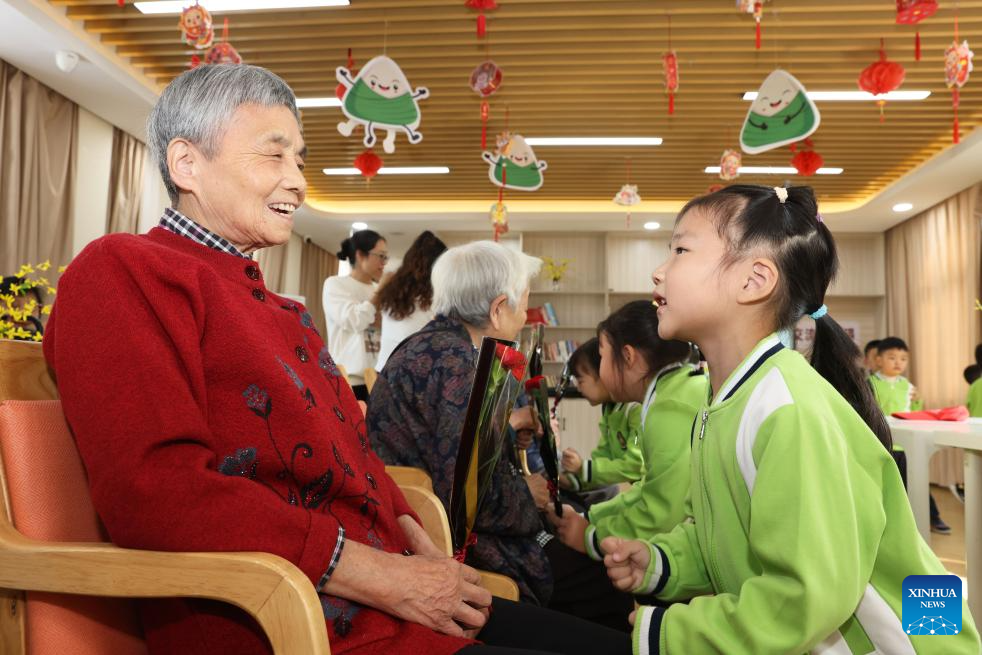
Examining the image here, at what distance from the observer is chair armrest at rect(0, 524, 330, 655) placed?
2.45ft

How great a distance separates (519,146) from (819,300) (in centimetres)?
461

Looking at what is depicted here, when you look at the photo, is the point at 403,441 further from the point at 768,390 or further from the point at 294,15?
the point at 294,15

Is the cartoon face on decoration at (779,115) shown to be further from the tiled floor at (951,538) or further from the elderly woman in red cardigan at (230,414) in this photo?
the elderly woman in red cardigan at (230,414)

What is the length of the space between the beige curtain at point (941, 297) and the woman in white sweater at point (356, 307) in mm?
5815

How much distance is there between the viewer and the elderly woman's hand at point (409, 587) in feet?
2.89

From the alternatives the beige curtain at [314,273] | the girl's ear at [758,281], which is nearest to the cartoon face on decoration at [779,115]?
the girl's ear at [758,281]

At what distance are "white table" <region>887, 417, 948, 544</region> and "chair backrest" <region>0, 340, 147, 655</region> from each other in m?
2.71

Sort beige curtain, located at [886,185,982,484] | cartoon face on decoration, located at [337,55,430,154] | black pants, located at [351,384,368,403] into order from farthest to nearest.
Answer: beige curtain, located at [886,185,982,484] → cartoon face on decoration, located at [337,55,430,154] → black pants, located at [351,384,368,403]

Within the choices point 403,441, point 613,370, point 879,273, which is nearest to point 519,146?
point 613,370

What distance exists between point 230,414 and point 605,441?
7.21 feet

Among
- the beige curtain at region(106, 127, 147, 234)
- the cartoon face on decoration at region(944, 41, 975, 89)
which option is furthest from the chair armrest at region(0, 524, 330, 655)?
the beige curtain at region(106, 127, 147, 234)

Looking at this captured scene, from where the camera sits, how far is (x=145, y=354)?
2.71 feet

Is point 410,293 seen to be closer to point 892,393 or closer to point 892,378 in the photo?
point 892,393

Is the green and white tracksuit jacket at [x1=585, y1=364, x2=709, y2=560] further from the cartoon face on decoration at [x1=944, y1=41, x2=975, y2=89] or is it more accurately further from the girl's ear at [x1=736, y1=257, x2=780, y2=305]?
the cartoon face on decoration at [x1=944, y1=41, x2=975, y2=89]
